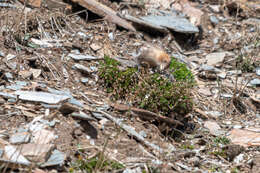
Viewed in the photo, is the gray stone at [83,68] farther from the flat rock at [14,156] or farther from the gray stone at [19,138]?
the flat rock at [14,156]

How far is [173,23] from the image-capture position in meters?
7.40

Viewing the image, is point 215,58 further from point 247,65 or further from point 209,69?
point 247,65

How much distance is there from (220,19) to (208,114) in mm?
3497

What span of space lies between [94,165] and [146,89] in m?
1.73

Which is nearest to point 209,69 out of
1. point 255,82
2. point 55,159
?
point 255,82

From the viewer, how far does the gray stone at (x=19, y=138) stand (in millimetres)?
3555

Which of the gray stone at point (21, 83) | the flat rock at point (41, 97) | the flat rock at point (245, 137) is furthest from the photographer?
the flat rock at point (245, 137)

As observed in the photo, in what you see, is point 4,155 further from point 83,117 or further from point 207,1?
point 207,1

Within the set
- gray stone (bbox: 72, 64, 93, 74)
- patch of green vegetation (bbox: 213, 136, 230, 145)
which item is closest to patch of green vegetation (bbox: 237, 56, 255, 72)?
patch of green vegetation (bbox: 213, 136, 230, 145)

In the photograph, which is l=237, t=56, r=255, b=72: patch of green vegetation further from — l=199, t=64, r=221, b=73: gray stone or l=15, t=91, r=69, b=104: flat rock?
l=15, t=91, r=69, b=104: flat rock

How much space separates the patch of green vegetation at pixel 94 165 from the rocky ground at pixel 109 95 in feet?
0.04

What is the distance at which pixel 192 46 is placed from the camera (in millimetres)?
7551

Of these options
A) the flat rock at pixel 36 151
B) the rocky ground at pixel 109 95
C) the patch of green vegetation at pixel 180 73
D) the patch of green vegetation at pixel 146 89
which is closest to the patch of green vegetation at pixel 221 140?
the rocky ground at pixel 109 95

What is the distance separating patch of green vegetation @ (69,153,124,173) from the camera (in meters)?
3.43
